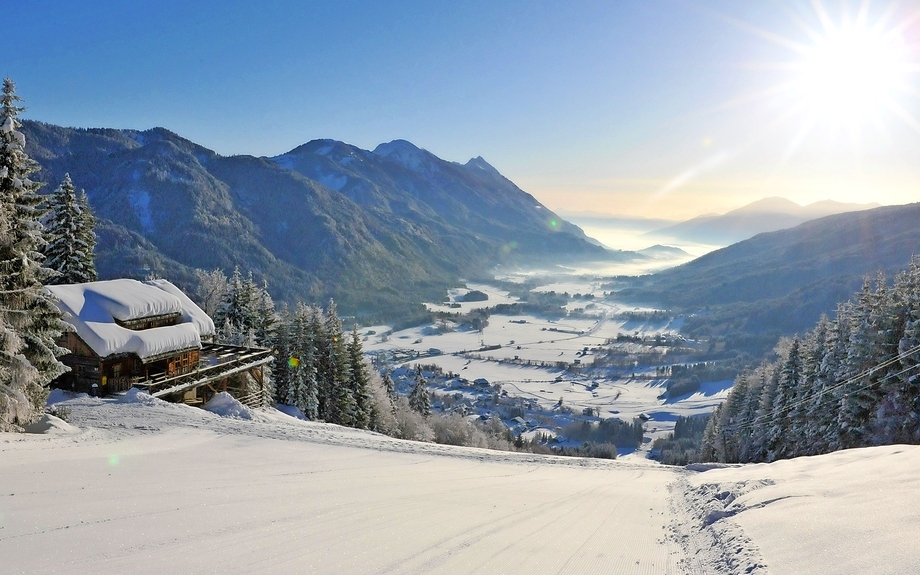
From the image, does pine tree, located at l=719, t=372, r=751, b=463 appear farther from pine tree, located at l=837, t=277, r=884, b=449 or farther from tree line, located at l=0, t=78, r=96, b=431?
tree line, located at l=0, t=78, r=96, b=431

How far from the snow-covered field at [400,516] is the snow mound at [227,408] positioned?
8386 mm

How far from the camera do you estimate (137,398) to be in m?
20.1

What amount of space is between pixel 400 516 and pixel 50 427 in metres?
12.2

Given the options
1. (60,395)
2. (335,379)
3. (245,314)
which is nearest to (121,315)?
(60,395)

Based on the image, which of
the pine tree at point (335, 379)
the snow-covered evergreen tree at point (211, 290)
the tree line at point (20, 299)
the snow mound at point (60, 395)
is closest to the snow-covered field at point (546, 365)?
the pine tree at point (335, 379)

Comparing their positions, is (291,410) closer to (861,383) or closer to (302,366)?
(302,366)

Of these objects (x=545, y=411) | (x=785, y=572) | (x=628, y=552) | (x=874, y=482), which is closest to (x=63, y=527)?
A: (x=628, y=552)

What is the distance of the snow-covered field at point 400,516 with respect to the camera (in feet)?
19.1

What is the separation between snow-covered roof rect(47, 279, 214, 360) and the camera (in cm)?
2162

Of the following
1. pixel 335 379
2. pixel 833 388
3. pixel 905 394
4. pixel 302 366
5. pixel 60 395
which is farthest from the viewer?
pixel 335 379

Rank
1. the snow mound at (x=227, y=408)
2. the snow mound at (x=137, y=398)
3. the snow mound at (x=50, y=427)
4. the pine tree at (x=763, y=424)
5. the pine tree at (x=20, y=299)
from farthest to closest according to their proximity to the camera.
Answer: the pine tree at (x=763, y=424), the snow mound at (x=227, y=408), the snow mound at (x=137, y=398), the snow mound at (x=50, y=427), the pine tree at (x=20, y=299)

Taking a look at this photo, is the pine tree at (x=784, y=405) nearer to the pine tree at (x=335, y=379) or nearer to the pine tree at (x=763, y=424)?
the pine tree at (x=763, y=424)

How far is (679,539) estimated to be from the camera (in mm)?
8352

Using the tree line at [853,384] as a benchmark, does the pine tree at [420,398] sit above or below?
below
